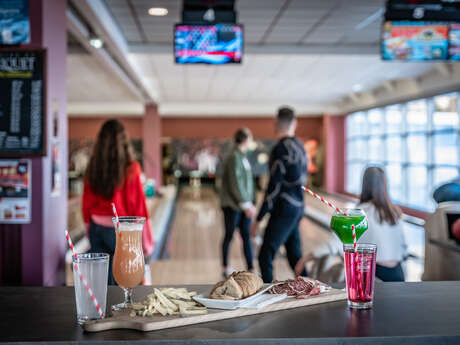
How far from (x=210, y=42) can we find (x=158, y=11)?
177cm

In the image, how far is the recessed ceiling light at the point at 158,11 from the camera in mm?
5794

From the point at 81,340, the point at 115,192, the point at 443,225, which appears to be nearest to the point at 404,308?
the point at 81,340

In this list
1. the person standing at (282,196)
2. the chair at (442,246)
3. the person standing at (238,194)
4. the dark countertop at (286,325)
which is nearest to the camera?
the dark countertop at (286,325)

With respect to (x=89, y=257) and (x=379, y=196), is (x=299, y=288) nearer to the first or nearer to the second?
(x=89, y=257)

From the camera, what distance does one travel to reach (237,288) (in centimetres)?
146

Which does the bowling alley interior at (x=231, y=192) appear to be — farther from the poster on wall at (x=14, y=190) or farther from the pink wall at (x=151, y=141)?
the pink wall at (x=151, y=141)

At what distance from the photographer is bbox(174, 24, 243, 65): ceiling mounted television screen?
14.3 feet

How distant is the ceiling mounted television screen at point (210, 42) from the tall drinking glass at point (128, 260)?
10.1 ft

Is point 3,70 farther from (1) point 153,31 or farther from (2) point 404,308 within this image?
(1) point 153,31

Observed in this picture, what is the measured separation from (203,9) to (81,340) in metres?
3.66

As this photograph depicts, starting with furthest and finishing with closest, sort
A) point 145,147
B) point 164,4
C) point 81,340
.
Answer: point 145,147 < point 164,4 < point 81,340

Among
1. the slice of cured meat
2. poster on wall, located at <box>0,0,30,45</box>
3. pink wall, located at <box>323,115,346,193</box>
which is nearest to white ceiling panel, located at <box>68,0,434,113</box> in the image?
pink wall, located at <box>323,115,346,193</box>

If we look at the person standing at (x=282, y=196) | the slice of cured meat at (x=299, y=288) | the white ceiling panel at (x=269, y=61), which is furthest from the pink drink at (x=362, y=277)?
the white ceiling panel at (x=269, y=61)

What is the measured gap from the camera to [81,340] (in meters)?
1.22
